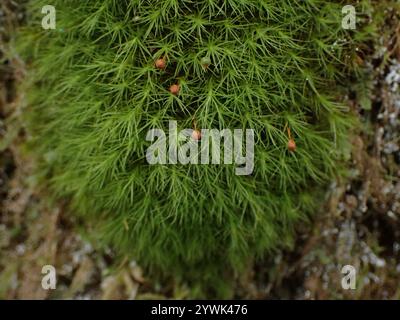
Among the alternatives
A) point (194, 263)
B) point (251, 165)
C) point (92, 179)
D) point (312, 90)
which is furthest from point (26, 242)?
point (312, 90)

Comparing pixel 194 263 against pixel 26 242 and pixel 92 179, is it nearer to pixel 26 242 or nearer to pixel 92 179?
pixel 92 179

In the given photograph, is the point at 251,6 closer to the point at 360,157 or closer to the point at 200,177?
the point at 200,177

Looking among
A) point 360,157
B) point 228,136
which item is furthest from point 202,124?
point 360,157

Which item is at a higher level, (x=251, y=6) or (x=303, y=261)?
(x=251, y=6)

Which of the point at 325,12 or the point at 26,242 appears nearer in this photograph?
the point at 325,12

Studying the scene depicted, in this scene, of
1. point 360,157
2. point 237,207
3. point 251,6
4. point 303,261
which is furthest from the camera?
point 303,261

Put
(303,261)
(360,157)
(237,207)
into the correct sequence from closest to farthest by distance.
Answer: (237,207) < (360,157) < (303,261)

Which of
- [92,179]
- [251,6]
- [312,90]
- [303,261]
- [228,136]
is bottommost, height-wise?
[303,261]
